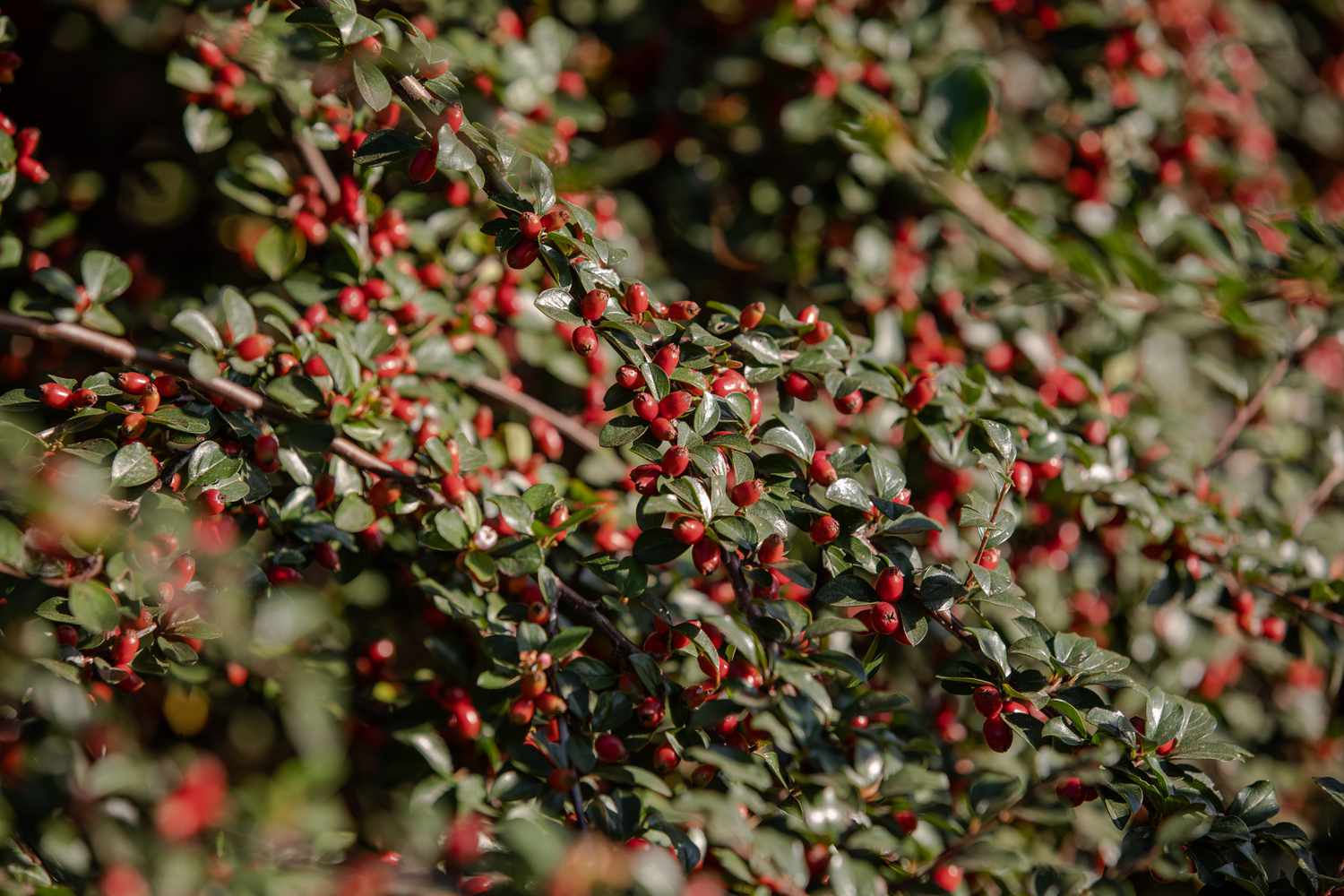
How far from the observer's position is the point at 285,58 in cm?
150

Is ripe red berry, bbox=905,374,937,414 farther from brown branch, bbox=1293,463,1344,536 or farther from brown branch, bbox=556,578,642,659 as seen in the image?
brown branch, bbox=1293,463,1344,536

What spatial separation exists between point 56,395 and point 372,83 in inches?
21.3

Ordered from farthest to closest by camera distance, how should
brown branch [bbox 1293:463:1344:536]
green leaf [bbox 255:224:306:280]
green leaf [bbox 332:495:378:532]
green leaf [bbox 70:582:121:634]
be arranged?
brown branch [bbox 1293:463:1344:536] → green leaf [bbox 255:224:306:280] → green leaf [bbox 332:495:378:532] → green leaf [bbox 70:582:121:634]

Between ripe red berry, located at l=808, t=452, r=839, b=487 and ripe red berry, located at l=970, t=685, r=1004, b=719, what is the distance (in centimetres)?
32

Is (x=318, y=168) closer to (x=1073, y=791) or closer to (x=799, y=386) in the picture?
(x=799, y=386)

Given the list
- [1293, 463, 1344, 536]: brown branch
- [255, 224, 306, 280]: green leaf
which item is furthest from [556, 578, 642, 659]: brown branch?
[1293, 463, 1344, 536]: brown branch

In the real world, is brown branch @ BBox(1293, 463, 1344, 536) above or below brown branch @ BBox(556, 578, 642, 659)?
above

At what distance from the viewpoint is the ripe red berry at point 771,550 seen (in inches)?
47.6

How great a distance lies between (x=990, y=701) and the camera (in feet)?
3.95

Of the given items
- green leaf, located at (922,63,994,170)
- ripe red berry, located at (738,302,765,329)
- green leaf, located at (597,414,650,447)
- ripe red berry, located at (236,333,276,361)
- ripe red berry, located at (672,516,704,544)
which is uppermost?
green leaf, located at (922,63,994,170)

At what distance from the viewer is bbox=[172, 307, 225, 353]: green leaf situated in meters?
1.29

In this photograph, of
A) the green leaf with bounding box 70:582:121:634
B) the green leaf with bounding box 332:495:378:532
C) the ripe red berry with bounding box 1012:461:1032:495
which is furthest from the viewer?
the ripe red berry with bounding box 1012:461:1032:495

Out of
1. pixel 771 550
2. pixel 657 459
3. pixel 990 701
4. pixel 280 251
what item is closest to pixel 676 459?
pixel 657 459

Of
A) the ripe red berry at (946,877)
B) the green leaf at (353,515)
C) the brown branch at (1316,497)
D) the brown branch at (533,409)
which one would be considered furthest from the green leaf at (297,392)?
the brown branch at (1316,497)
